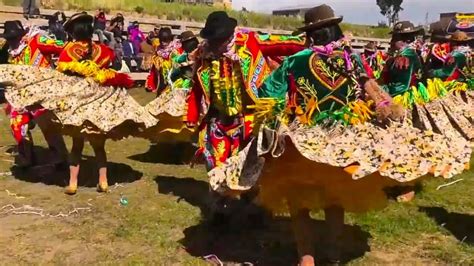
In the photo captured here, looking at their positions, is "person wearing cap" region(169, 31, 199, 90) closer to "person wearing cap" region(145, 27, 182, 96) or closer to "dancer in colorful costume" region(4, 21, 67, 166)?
"person wearing cap" region(145, 27, 182, 96)

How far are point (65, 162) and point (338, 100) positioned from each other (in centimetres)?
528

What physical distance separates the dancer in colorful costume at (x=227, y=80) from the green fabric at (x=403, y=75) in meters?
1.89

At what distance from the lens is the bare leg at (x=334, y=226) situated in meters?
5.08

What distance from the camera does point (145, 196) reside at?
764 cm

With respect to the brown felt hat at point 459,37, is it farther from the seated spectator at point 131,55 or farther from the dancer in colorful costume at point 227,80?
the seated spectator at point 131,55

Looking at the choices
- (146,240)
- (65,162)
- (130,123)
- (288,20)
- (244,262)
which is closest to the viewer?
(244,262)

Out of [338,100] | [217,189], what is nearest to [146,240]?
[217,189]

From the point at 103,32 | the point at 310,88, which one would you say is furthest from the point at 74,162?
the point at 103,32

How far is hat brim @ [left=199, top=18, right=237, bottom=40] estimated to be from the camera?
Result: 5.64 m

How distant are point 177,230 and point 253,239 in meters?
0.82

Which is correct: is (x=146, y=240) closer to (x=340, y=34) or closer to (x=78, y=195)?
(x=78, y=195)

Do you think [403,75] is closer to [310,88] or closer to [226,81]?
[226,81]

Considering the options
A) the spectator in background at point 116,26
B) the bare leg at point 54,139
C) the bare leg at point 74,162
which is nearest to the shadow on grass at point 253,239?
the bare leg at point 74,162

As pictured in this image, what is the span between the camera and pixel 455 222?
6.57m
